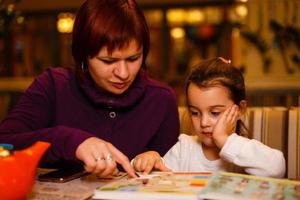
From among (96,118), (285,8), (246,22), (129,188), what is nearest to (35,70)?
(246,22)

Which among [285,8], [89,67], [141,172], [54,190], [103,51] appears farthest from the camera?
[285,8]

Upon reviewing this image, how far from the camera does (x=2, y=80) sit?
807cm

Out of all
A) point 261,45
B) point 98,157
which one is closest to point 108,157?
point 98,157

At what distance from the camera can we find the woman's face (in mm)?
1478

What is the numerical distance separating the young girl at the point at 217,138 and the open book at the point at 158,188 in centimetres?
16

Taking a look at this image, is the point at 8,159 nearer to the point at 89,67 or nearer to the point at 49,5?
the point at 89,67

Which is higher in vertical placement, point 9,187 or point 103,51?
point 103,51

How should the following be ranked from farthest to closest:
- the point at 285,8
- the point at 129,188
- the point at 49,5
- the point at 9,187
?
the point at 49,5
the point at 285,8
the point at 129,188
the point at 9,187

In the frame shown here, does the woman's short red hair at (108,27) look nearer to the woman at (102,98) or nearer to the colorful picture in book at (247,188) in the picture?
the woman at (102,98)

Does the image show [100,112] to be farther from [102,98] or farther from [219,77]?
[219,77]

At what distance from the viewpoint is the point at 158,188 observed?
1054 millimetres

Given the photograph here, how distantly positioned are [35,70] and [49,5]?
3.92ft

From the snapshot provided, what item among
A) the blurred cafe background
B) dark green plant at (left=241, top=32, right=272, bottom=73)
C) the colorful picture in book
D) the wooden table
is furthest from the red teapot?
dark green plant at (left=241, top=32, right=272, bottom=73)

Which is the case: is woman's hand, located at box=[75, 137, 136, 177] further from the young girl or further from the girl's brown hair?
the girl's brown hair
